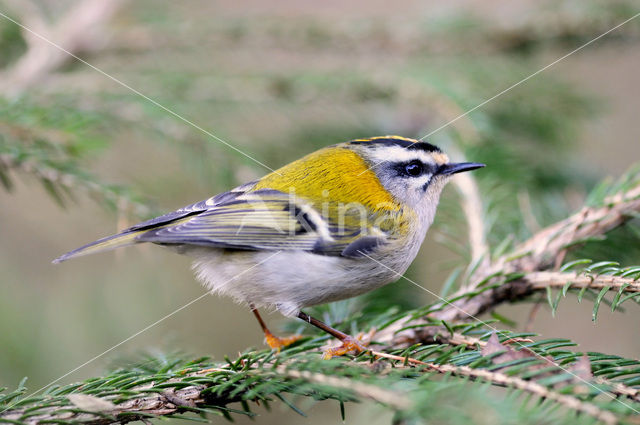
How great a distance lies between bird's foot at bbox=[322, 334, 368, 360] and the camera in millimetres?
1294

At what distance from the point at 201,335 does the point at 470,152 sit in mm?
1665

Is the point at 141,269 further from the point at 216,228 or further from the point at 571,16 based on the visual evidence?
the point at 571,16

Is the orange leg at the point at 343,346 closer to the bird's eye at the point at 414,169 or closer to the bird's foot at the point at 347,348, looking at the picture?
the bird's foot at the point at 347,348

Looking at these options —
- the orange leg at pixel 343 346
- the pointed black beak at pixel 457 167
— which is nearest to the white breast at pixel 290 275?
the orange leg at pixel 343 346

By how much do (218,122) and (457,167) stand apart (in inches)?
38.0

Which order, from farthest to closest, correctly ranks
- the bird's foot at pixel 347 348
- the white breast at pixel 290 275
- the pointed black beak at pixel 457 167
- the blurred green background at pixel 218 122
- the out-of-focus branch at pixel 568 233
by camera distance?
1. the blurred green background at pixel 218 122
2. the pointed black beak at pixel 457 167
3. the white breast at pixel 290 275
4. the out-of-focus branch at pixel 568 233
5. the bird's foot at pixel 347 348

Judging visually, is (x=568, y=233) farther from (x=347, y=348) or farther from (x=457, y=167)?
(x=347, y=348)

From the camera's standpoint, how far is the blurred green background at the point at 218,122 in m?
1.84

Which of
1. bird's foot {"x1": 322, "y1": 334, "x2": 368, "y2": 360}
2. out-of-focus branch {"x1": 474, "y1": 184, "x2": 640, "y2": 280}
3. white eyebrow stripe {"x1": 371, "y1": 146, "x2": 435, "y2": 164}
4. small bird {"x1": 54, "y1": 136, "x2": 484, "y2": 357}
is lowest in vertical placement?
bird's foot {"x1": 322, "y1": 334, "x2": 368, "y2": 360}

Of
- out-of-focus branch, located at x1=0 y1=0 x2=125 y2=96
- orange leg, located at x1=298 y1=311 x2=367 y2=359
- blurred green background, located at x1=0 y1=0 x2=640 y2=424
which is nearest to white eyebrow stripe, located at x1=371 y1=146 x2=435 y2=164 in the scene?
blurred green background, located at x1=0 y1=0 x2=640 y2=424

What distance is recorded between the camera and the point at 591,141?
337 cm

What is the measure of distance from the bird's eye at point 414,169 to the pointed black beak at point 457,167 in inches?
3.4

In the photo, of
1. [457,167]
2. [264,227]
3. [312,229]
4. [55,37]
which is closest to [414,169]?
[457,167]

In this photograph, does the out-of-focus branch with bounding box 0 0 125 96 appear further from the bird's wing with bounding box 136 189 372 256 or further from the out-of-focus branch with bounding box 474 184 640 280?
the out-of-focus branch with bounding box 474 184 640 280
